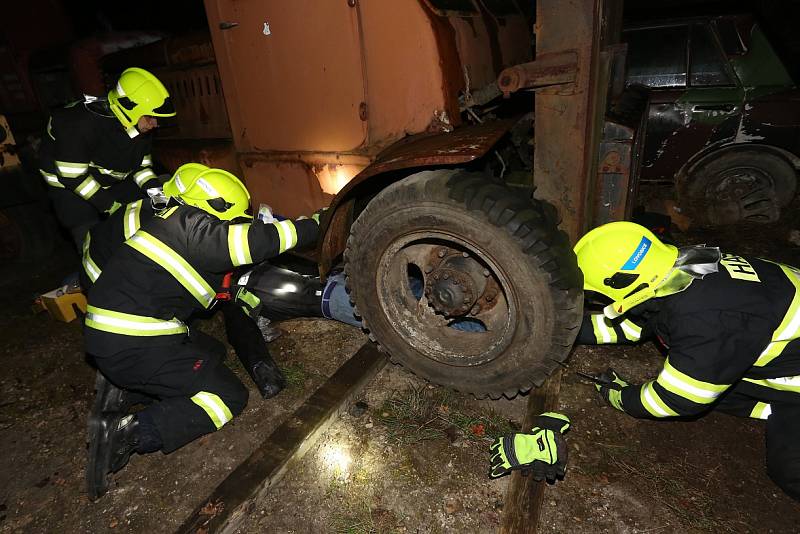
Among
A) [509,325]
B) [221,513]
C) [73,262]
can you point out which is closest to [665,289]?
[509,325]

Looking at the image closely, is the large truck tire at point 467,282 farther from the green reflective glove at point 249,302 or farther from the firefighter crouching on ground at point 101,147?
the firefighter crouching on ground at point 101,147

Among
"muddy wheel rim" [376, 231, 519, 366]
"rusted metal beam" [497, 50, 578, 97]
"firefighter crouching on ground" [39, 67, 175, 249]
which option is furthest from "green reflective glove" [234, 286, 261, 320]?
"rusted metal beam" [497, 50, 578, 97]

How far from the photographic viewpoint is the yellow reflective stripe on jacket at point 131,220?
2.57 meters

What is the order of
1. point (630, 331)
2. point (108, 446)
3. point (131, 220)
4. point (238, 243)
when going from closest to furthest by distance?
point (108, 446) < point (238, 243) < point (630, 331) < point (131, 220)

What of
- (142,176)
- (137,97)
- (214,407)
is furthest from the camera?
(142,176)

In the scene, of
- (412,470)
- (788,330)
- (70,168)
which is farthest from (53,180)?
(788,330)

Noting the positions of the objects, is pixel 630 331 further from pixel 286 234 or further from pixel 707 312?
pixel 286 234

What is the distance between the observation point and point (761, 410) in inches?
85.0

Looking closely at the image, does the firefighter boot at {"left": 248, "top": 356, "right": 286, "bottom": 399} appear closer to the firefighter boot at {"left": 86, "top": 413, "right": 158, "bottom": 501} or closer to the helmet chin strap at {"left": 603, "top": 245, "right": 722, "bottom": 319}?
the firefighter boot at {"left": 86, "top": 413, "right": 158, "bottom": 501}

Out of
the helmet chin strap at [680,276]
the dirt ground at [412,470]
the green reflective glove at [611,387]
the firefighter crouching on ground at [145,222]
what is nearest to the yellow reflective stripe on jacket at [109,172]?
the firefighter crouching on ground at [145,222]

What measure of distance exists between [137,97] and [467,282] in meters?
2.69

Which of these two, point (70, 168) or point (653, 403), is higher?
point (70, 168)

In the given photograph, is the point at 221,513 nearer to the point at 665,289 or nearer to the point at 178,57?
the point at 665,289

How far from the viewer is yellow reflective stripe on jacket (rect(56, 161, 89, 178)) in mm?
3197
